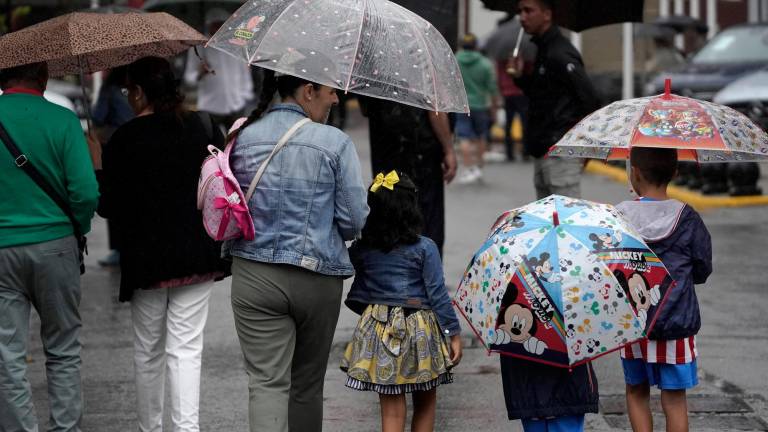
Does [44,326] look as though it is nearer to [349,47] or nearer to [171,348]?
[171,348]

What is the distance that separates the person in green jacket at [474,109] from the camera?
1769 cm

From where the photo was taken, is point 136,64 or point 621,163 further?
point 621,163

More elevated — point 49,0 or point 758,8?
point 49,0

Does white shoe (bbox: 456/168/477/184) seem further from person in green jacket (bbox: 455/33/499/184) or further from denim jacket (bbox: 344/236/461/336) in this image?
denim jacket (bbox: 344/236/461/336)

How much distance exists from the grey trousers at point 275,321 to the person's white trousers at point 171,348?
0.87 meters

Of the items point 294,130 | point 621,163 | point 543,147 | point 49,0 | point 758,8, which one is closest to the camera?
point 294,130

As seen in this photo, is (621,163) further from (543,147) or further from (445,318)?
(445,318)

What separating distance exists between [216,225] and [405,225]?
934mm

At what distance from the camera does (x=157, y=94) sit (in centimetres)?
594

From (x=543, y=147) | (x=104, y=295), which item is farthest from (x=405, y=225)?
(x=104, y=295)

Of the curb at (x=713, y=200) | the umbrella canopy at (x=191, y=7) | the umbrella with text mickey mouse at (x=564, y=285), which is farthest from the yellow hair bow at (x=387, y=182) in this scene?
the curb at (x=713, y=200)

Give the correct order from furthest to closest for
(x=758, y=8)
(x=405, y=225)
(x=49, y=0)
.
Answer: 1. (x=758, y=8)
2. (x=49, y=0)
3. (x=405, y=225)

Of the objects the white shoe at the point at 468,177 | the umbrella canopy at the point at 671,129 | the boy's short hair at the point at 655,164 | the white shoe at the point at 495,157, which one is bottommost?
the white shoe at the point at 495,157

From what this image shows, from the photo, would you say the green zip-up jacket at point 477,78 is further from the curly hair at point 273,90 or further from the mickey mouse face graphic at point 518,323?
the mickey mouse face graphic at point 518,323
